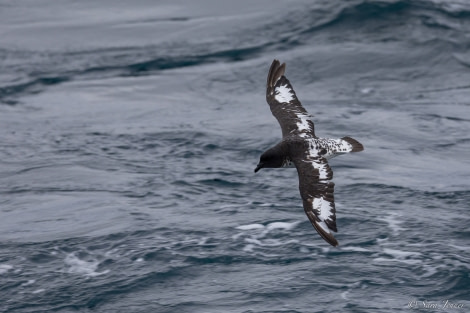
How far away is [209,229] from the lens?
11891mm

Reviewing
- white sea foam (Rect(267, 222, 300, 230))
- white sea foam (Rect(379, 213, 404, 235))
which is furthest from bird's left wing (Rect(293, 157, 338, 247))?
white sea foam (Rect(379, 213, 404, 235))

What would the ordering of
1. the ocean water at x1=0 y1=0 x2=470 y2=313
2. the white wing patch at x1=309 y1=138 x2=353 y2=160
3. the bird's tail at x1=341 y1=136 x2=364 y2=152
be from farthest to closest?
the ocean water at x1=0 y1=0 x2=470 y2=313 → the bird's tail at x1=341 y1=136 x2=364 y2=152 → the white wing patch at x1=309 y1=138 x2=353 y2=160

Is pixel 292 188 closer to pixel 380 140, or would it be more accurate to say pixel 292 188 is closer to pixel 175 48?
pixel 380 140

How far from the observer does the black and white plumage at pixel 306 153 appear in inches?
356

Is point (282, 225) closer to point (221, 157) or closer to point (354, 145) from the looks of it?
point (354, 145)

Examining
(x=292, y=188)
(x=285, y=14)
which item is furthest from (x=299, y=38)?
(x=292, y=188)

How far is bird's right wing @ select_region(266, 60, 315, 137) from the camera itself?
35.6 feet

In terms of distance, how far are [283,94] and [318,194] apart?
252 centimetres

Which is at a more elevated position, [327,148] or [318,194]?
[327,148]

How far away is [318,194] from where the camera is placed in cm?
928

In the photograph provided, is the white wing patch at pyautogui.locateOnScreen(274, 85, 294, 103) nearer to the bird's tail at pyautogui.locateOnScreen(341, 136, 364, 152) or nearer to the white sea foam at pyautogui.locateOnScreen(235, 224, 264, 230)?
the bird's tail at pyautogui.locateOnScreen(341, 136, 364, 152)

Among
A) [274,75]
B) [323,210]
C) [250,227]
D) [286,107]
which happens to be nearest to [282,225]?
[250,227]

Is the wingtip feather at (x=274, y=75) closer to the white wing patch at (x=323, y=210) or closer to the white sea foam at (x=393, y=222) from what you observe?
the white sea foam at (x=393, y=222)

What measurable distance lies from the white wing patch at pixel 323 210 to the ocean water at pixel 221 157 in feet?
4.26
